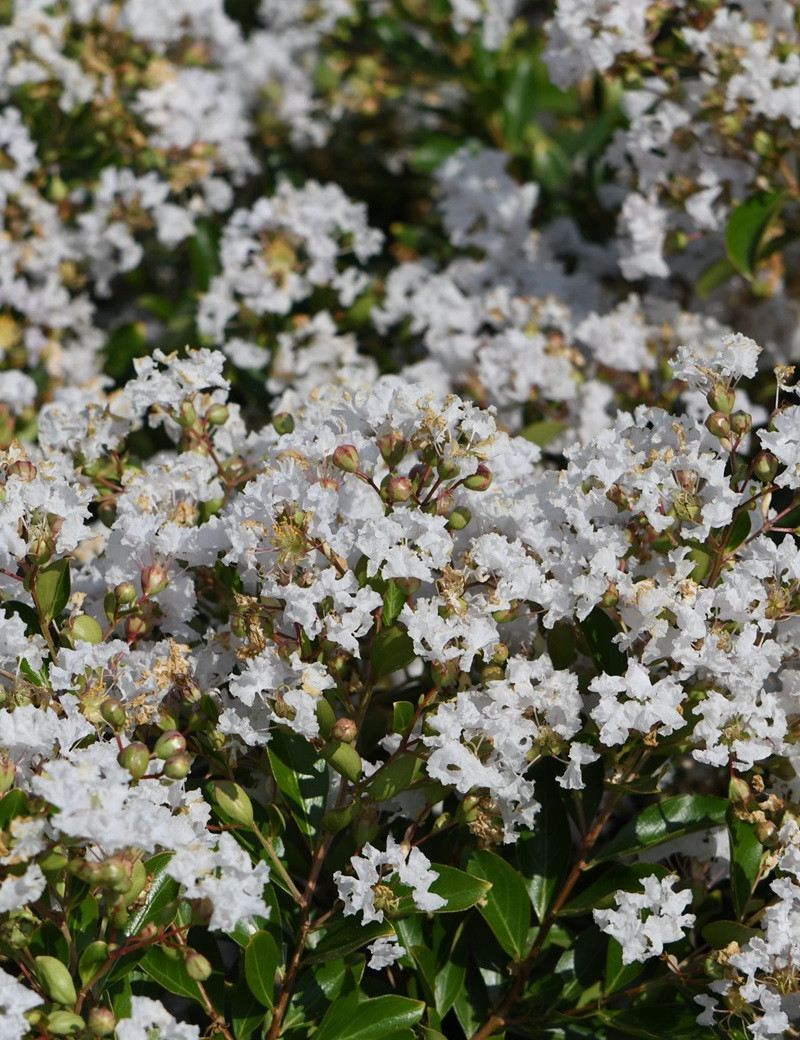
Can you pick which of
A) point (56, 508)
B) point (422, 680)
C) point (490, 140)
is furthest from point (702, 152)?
point (56, 508)

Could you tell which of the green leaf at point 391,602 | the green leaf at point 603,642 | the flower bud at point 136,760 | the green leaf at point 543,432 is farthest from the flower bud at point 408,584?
the green leaf at point 543,432

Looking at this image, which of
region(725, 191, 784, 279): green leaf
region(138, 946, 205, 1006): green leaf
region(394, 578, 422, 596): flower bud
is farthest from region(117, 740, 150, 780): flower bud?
region(725, 191, 784, 279): green leaf

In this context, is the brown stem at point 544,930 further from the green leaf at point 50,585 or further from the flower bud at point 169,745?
the green leaf at point 50,585

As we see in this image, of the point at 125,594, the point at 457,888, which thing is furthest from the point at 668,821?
the point at 125,594

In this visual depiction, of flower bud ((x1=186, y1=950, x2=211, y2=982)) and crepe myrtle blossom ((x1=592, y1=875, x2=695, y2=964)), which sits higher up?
flower bud ((x1=186, y1=950, x2=211, y2=982))

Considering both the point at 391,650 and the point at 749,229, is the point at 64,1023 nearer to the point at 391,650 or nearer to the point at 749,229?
the point at 391,650

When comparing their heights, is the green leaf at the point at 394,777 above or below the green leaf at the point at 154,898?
above

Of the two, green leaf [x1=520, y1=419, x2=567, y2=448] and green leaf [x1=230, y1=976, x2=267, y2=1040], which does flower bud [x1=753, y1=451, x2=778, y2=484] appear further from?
green leaf [x1=230, y1=976, x2=267, y2=1040]
